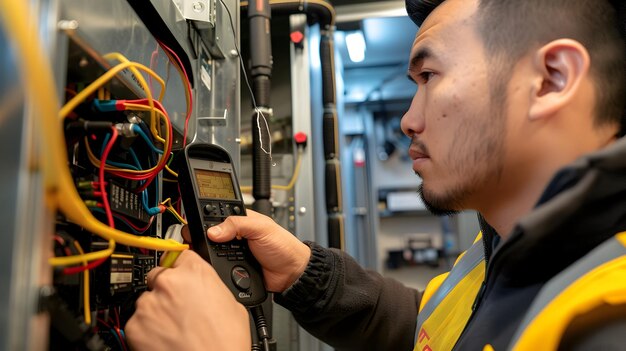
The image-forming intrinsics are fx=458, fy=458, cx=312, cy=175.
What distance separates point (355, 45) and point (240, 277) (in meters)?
2.10

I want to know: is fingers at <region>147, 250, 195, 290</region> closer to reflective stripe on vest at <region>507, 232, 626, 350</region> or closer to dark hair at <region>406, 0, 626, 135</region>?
reflective stripe on vest at <region>507, 232, 626, 350</region>

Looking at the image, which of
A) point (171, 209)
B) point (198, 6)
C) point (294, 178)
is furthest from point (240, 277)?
point (294, 178)

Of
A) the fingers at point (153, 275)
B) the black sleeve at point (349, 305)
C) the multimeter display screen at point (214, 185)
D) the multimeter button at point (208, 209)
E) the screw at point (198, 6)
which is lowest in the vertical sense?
the black sleeve at point (349, 305)

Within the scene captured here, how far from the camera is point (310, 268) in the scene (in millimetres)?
900

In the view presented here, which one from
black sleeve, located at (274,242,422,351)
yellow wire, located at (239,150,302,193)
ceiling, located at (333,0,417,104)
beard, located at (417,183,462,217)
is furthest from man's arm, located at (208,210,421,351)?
ceiling, located at (333,0,417,104)

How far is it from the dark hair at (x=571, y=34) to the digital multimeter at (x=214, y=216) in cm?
47

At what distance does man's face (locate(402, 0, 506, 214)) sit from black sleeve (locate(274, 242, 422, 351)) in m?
0.26

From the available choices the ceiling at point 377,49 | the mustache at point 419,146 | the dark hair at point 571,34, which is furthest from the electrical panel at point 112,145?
the ceiling at point 377,49

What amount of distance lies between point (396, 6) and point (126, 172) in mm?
1872

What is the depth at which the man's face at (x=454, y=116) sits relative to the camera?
0.70 m

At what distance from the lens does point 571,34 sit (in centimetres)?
69

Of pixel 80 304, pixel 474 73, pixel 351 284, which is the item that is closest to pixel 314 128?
pixel 351 284

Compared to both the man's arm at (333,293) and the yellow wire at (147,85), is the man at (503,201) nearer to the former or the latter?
the man's arm at (333,293)

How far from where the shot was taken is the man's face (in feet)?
2.31
